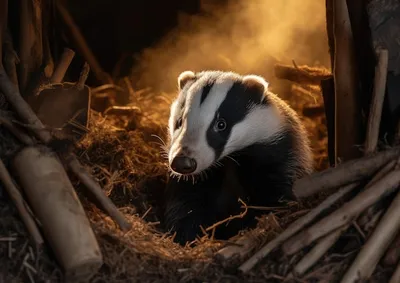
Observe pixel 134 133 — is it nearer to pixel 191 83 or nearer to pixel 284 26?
pixel 191 83

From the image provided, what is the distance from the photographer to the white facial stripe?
327cm

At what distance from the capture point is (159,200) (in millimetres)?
3656

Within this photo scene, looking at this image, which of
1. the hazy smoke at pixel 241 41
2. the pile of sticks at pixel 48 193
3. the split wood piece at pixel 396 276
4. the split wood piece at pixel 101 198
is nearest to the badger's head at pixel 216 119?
the split wood piece at pixel 101 198

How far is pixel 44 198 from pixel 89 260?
282mm

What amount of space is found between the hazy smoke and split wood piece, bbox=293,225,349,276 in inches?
101

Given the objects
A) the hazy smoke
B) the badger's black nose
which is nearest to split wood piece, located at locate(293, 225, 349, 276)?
the badger's black nose

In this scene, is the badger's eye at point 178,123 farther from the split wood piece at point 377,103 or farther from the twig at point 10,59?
the split wood piece at point 377,103

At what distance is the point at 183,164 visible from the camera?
288 cm

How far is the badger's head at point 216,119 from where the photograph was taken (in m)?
2.98

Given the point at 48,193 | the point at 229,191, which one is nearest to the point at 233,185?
the point at 229,191

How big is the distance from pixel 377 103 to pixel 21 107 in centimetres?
131

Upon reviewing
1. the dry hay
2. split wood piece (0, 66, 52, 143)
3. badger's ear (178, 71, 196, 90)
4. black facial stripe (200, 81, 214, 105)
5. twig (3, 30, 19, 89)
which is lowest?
the dry hay

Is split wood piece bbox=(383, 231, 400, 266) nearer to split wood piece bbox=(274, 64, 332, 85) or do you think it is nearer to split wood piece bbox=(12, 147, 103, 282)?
split wood piece bbox=(12, 147, 103, 282)

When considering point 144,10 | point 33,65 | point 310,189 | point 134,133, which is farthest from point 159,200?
point 144,10
